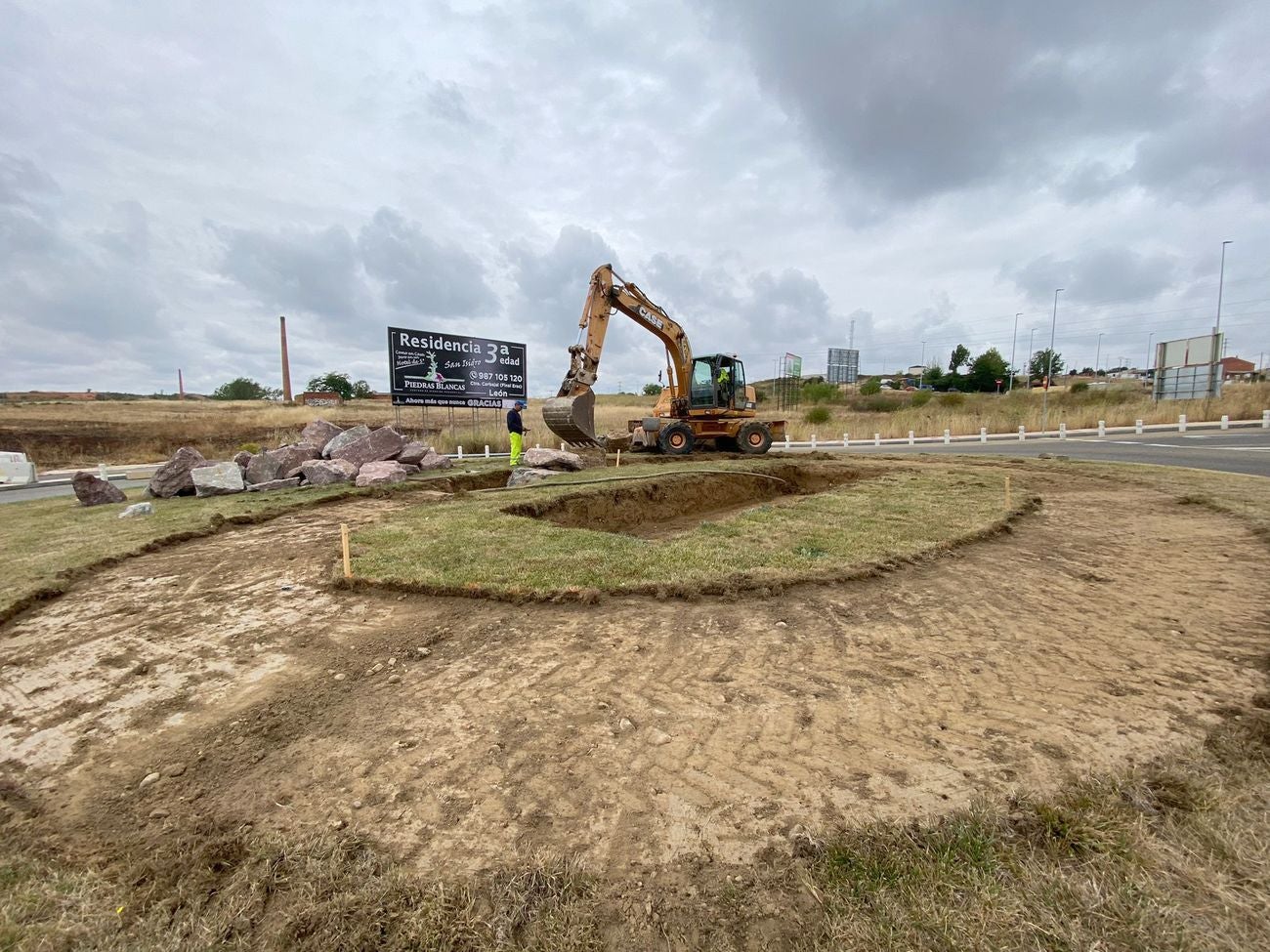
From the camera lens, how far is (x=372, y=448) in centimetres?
1324

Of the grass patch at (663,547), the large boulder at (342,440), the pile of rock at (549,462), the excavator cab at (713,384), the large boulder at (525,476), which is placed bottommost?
the grass patch at (663,547)

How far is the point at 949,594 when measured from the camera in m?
4.54

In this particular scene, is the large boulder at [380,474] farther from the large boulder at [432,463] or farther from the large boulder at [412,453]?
the large boulder at [432,463]

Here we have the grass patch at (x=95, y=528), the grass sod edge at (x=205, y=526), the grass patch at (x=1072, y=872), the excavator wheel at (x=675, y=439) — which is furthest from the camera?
the excavator wheel at (x=675, y=439)

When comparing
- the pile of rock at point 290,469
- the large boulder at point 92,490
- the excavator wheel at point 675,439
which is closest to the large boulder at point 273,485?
the pile of rock at point 290,469

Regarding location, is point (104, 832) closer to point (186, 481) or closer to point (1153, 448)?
point (186, 481)

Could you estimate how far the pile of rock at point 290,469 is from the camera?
11.1m

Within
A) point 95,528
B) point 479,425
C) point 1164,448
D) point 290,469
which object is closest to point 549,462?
point 290,469

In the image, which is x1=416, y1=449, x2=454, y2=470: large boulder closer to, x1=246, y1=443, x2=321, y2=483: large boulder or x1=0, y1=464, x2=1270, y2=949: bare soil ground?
x1=246, y1=443, x2=321, y2=483: large boulder

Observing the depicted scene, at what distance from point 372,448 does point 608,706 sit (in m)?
12.0

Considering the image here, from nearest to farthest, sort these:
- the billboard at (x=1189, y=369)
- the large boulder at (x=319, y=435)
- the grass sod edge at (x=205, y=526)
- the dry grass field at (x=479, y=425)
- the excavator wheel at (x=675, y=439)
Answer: the grass sod edge at (x=205, y=526) < the large boulder at (x=319, y=435) < the excavator wheel at (x=675, y=439) < the dry grass field at (x=479, y=425) < the billboard at (x=1189, y=369)

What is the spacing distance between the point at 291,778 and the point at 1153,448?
21.8 m

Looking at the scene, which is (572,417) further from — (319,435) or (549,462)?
(319,435)

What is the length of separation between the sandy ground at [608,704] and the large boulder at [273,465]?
740 cm
